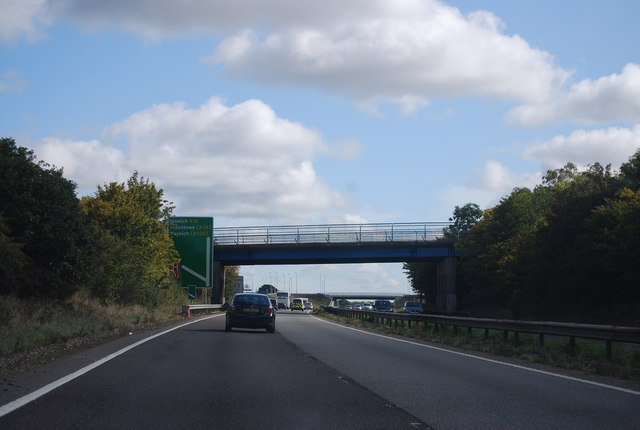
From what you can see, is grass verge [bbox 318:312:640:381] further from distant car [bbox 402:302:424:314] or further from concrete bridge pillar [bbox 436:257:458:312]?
concrete bridge pillar [bbox 436:257:458:312]

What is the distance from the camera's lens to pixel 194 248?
47.6 metres

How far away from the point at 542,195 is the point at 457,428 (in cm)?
6426

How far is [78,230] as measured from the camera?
35875 mm

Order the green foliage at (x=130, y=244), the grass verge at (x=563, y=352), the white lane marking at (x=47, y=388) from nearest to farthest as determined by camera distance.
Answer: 1. the white lane marking at (x=47, y=388)
2. the grass verge at (x=563, y=352)
3. the green foliage at (x=130, y=244)

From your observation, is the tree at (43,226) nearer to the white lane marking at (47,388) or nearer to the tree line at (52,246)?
the tree line at (52,246)

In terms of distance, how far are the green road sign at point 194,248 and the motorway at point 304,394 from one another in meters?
29.0

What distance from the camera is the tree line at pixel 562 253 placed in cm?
4288

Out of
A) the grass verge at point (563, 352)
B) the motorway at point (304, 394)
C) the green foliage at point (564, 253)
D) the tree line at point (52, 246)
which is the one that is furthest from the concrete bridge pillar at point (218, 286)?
the motorway at point (304, 394)

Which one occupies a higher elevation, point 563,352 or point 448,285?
point 448,285

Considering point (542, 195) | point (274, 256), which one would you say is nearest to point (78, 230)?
point (274, 256)

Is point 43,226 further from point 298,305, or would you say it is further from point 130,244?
point 298,305

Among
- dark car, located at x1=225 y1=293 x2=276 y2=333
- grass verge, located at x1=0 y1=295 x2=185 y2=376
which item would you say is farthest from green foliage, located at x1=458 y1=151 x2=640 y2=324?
grass verge, located at x1=0 y1=295 x2=185 y2=376

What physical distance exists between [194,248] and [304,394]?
37.1 m

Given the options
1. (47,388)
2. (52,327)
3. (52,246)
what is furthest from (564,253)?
(47,388)
